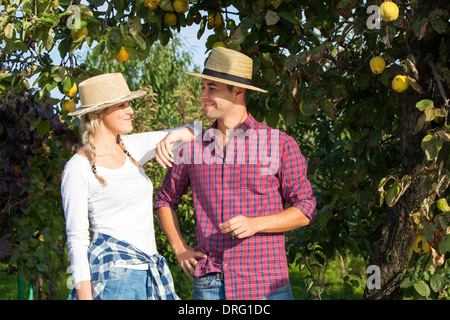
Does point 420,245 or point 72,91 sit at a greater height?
point 72,91

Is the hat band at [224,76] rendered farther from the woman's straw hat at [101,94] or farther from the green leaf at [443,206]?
the green leaf at [443,206]

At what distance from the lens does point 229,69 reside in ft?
8.04

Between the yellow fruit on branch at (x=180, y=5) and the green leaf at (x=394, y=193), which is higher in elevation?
the yellow fruit on branch at (x=180, y=5)

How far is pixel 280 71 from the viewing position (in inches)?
124

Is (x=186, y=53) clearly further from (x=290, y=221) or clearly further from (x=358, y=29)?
(x=290, y=221)

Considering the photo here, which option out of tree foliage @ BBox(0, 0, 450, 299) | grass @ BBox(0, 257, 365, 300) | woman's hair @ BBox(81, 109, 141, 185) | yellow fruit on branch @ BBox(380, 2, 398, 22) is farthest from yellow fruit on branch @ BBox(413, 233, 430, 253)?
grass @ BBox(0, 257, 365, 300)

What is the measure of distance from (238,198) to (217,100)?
380mm

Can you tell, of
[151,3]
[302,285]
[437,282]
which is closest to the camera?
[437,282]

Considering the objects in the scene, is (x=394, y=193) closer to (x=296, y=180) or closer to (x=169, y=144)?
(x=296, y=180)

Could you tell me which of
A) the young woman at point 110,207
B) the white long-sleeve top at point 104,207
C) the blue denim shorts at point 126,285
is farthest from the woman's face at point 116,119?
the blue denim shorts at point 126,285

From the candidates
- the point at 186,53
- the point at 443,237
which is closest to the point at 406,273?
the point at 443,237

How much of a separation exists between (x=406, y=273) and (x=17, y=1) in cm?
219

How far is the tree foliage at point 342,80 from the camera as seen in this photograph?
2.65 metres

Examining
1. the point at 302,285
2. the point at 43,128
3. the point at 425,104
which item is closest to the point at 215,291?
the point at 425,104
